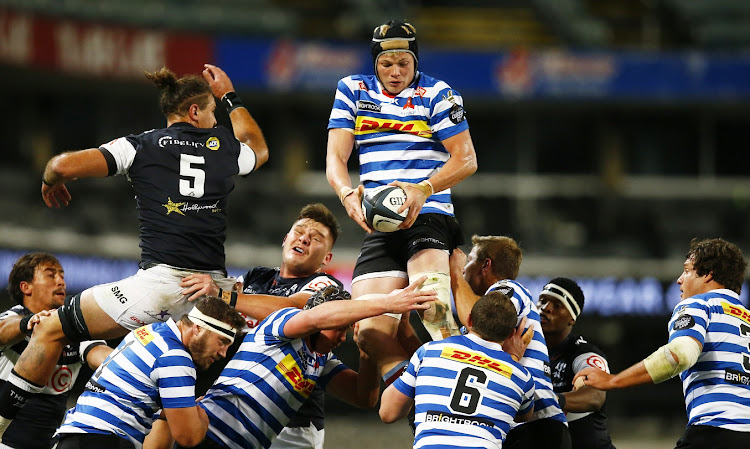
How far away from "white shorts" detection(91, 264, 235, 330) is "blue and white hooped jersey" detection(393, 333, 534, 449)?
1514 millimetres

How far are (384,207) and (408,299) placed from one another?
0.52m

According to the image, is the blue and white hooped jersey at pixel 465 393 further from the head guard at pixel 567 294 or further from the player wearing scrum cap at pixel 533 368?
the head guard at pixel 567 294

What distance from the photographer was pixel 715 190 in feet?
68.6

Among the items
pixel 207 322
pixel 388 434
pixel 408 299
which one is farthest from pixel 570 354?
pixel 388 434

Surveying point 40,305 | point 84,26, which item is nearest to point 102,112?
point 84,26

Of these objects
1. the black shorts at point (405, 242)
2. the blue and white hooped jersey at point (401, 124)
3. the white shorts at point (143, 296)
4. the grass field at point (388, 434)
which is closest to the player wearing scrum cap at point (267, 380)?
the black shorts at point (405, 242)

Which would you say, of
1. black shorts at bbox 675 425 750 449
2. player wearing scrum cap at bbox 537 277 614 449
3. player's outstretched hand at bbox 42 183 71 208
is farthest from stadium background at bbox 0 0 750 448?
player's outstretched hand at bbox 42 183 71 208

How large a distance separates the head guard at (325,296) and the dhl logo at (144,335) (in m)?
0.95

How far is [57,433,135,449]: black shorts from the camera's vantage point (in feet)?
18.3

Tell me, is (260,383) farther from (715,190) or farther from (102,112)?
(715,190)

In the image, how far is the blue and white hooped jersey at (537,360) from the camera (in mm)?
5980

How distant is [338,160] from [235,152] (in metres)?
0.66

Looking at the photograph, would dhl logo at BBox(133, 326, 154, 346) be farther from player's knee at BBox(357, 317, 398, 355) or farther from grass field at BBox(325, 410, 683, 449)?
grass field at BBox(325, 410, 683, 449)

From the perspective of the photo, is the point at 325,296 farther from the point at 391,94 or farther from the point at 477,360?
the point at 391,94
